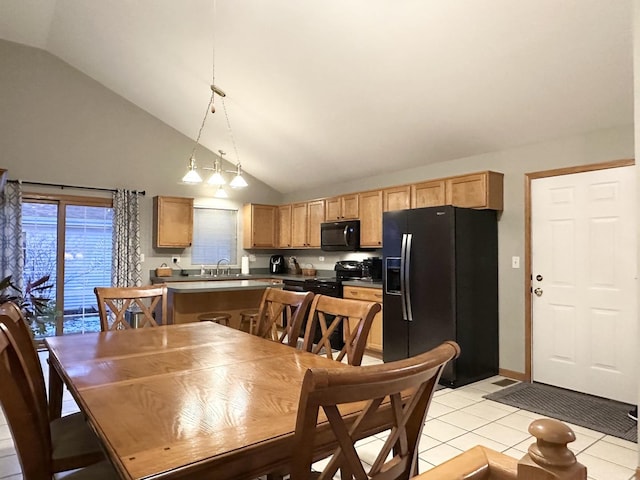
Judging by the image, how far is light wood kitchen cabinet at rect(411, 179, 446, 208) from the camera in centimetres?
459

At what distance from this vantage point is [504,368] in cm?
431

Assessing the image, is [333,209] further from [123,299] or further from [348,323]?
[348,323]

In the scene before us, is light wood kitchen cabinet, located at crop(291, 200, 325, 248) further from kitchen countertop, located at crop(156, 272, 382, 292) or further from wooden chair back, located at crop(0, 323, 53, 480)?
wooden chair back, located at crop(0, 323, 53, 480)

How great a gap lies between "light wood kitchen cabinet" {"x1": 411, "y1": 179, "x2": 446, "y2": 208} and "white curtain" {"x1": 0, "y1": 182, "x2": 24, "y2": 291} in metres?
4.83

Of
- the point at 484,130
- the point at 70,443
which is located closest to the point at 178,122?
the point at 484,130

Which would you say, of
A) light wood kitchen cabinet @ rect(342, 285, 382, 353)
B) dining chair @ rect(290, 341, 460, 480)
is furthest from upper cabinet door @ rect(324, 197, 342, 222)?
dining chair @ rect(290, 341, 460, 480)

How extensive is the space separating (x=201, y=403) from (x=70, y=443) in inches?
30.5

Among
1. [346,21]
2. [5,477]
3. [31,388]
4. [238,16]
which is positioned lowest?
[5,477]

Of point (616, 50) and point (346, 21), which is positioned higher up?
point (346, 21)

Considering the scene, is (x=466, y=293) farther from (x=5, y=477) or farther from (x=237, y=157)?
(x=237, y=157)

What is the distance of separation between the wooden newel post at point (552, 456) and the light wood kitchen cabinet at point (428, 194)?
4220 millimetres

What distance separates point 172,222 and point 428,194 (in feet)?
12.2

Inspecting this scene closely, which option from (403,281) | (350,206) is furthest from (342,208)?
(403,281)

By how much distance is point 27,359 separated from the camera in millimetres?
1923
